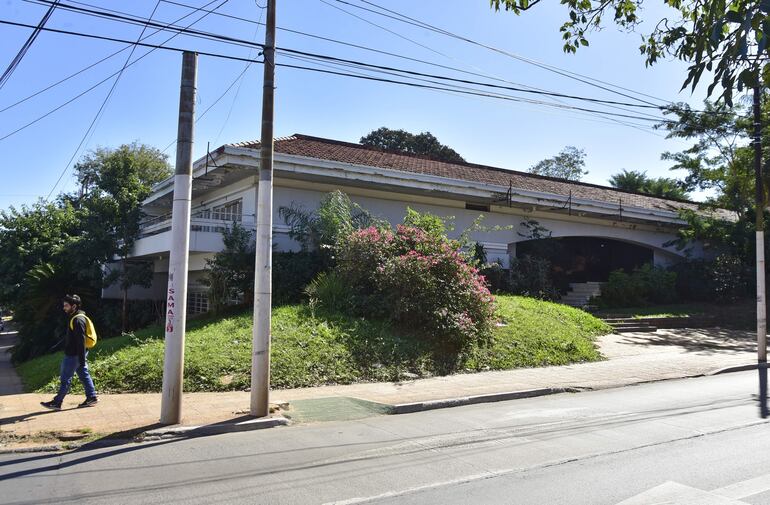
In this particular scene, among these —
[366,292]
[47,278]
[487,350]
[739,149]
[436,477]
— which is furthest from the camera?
[739,149]

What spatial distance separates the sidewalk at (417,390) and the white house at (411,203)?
687cm

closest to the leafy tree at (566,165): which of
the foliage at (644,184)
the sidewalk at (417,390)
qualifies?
the foliage at (644,184)

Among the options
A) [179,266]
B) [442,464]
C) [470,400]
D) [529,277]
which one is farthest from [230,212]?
[442,464]

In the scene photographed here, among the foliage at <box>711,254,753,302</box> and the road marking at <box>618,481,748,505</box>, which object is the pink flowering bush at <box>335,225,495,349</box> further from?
the foliage at <box>711,254,753,302</box>

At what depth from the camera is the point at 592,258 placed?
2861 cm

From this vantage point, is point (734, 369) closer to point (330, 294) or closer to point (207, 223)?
point (330, 294)

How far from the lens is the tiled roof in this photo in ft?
65.6

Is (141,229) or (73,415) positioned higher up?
(141,229)

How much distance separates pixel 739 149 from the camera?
82.5ft

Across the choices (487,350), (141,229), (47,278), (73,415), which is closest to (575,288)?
(487,350)

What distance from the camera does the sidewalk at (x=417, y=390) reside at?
809cm

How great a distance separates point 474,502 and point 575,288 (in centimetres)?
2392

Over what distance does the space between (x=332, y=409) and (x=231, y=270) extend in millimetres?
7243

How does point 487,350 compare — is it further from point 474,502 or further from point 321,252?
point 474,502
